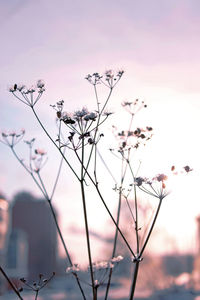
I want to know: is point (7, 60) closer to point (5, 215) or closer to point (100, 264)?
point (100, 264)

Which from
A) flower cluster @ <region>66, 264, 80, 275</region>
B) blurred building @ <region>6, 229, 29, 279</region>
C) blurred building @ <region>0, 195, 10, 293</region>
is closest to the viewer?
flower cluster @ <region>66, 264, 80, 275</region>

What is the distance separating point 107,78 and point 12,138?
40cm

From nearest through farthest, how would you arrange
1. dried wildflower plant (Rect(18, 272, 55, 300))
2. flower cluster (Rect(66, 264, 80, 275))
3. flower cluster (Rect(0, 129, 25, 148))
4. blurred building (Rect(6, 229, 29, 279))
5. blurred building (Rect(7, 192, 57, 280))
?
flower cluster (Rect(66, 264, 80, 275)) < dried wildflower plant (Rect(18, 272, 55, 300)) < flower cluster (Rect(0, 129, 25, 148)) < blurred building (Rect(6, 229, 29, 279)) < blurred building (Rect(7, 192, 57, 280))

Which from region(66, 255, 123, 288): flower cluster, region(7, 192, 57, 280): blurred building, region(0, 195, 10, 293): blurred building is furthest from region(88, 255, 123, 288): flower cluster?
region(7, 192, 57, 280): blurred building

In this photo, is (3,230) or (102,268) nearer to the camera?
(102,268)

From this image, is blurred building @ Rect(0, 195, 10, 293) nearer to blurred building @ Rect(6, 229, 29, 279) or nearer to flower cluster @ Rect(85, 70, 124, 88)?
blurred building @ Rect(6, 229, 29, 279)

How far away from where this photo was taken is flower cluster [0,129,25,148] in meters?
1.85

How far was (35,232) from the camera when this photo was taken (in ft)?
142

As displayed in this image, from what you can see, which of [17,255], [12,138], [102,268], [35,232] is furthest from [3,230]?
[102,268]

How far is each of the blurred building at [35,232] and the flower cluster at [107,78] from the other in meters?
40.4

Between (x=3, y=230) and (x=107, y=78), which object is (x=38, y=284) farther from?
(x=3, y=230)

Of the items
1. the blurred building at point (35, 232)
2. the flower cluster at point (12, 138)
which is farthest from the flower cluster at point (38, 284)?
the blurred building at point (35, 232)

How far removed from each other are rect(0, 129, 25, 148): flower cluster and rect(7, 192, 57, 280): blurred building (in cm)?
4032

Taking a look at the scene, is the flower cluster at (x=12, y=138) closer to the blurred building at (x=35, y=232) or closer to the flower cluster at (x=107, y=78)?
the flower cluster at (x=107, y=78)
